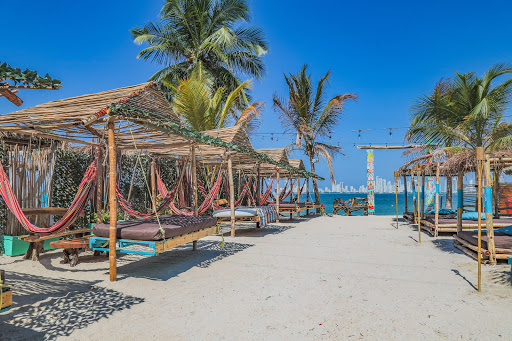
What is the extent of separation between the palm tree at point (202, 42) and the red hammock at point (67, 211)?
966cm

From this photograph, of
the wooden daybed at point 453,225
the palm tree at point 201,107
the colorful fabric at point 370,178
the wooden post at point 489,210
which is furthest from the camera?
the colorful fabric at point 370,178

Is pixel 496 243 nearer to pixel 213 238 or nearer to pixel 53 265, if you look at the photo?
pixel 213 238

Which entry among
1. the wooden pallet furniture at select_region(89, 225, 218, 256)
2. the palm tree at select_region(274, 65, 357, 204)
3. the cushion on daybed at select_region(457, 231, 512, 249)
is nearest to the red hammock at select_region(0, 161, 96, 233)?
the wooden pallet furniture at select_region(89, 225, 218, 256)

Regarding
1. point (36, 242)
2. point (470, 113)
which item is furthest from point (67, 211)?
point (470, 113)

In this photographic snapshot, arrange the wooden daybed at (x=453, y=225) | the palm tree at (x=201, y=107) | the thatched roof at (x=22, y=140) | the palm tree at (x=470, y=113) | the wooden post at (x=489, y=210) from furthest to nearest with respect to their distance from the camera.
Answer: the palm tree at (x=201, y=107) < the wooden daybed at (x=453, y=225) < the palm tree at (x=470, y=113) < the thatched roof at (x=22, y=140) < the wooden post at (x=489, y=210)

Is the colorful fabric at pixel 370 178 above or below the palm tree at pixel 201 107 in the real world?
below

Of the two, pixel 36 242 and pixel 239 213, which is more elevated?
pixel 239 213

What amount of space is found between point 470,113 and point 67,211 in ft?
25.0

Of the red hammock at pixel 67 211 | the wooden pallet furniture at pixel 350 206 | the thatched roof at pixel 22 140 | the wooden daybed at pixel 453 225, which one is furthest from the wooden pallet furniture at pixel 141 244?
the wooden pallet furniture at pixel 350 206

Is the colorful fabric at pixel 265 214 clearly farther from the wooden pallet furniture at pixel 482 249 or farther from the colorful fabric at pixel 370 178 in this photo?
the colorful fabric at pixel 370 178

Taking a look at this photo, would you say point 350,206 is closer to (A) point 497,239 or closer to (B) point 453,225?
(B) point 453,225

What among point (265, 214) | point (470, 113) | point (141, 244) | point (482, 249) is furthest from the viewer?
point (265, 214)

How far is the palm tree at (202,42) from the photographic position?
14391mm

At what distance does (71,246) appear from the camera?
4961 mm
